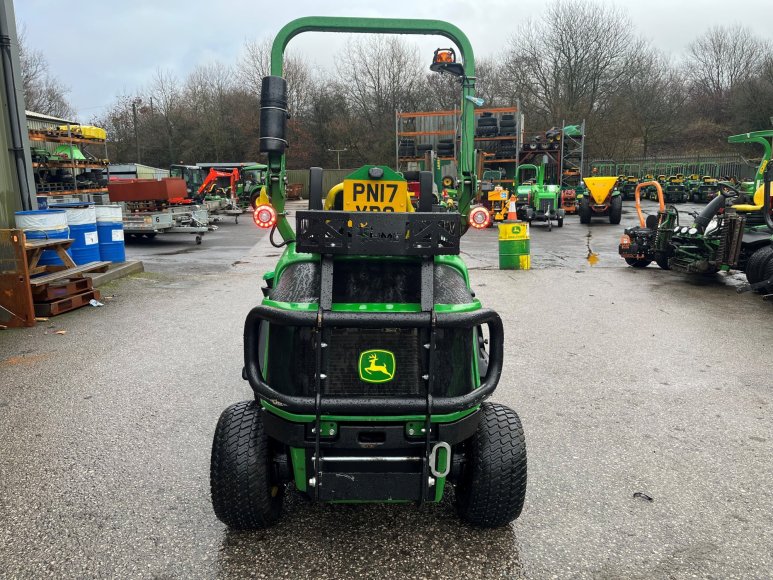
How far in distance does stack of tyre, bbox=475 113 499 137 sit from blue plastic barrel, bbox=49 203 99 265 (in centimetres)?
1499

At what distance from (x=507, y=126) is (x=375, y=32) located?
18.1 metres

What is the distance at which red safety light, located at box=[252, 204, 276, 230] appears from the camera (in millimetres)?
3982

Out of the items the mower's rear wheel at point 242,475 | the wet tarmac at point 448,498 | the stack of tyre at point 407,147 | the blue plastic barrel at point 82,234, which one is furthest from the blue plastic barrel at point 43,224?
the stack of tyre at point 407,147

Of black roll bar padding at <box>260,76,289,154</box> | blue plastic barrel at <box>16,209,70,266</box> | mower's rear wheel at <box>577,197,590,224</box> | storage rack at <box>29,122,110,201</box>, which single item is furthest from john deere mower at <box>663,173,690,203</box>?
black roll bar padding at <box>260,76,289,154</box>

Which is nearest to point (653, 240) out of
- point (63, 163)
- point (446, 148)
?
point (446, 148)

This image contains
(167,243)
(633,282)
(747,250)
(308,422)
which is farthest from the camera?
(167,243)

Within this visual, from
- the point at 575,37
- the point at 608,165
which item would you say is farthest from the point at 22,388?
the point at 575,37

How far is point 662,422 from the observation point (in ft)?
13.7

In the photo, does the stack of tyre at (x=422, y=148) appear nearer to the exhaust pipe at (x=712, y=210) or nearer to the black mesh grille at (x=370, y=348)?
the exhaust pipe at (x=712, y=210)

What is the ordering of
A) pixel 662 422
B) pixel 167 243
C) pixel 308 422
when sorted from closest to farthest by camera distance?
pixel 308 422, pixel 662 422, pixel 167 243

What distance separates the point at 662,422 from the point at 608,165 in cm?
3465

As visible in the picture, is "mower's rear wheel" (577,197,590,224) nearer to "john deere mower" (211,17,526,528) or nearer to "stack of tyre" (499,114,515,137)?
"stack of tyre" (499,114,515,137)

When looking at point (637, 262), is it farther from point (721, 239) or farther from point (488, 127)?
point (488, 127)

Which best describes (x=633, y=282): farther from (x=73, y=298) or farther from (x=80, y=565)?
(x=80, y=565)
